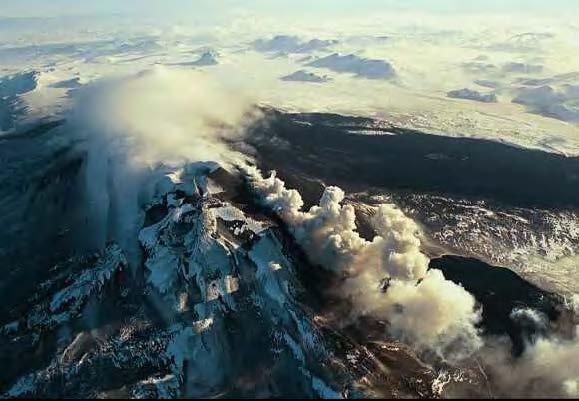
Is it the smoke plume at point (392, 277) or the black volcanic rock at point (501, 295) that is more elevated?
the smoke plume at point (392, 277)

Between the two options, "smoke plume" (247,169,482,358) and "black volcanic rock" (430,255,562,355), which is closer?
"smoke plume" (247,169,482,358)

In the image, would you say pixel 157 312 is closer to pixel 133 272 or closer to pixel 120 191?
pixel 133 272

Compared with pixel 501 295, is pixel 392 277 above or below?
above

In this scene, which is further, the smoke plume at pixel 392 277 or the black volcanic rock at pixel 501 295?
the black volcanic rock at pixel 501 295

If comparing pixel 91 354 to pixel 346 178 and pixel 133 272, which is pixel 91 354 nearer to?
pixel 133 272

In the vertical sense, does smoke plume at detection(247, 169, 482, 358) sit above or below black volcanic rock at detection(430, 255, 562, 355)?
above

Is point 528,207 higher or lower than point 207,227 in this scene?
lower

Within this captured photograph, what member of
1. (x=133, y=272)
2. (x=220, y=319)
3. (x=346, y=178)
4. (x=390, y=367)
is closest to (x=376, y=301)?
(x=390, y=367)

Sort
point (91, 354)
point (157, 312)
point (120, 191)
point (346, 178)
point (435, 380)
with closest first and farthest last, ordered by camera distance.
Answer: point (435, 380)
point (91, 354)
point (157, 312)
point (120, 191)
point (346, 178)

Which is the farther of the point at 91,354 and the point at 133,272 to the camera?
the point at 133,272

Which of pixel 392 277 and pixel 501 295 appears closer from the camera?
pixel 392 277

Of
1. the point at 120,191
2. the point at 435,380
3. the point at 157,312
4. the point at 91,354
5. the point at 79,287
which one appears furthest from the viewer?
the point at 120,191
